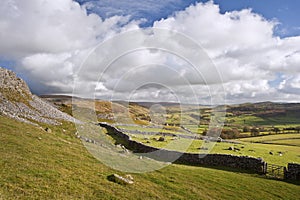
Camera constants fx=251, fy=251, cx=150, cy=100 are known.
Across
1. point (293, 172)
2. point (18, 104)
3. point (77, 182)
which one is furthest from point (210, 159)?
point (18, 104)

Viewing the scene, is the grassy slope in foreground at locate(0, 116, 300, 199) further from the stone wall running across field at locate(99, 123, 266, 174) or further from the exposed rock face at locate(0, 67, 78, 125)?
the exposed rock face at locate(0, 67, 78, 125)

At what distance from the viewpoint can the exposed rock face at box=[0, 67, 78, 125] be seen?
127 ft

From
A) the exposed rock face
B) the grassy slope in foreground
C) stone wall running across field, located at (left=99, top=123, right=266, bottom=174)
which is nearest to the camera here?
the grassy slope in foreground

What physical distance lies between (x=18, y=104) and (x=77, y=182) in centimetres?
3536

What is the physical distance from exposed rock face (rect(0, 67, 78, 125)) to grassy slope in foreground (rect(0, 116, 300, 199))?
11897 mm

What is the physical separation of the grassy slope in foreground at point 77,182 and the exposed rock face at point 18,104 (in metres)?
11.9

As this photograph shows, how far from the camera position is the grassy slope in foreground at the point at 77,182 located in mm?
13758

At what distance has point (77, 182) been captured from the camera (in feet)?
51.7

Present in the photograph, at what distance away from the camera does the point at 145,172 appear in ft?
75.8

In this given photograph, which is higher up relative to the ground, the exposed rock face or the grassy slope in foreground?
the exposed rock face

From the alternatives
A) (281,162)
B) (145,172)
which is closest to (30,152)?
(145,172)

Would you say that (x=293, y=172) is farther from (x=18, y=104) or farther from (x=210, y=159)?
(x=18, y=104)

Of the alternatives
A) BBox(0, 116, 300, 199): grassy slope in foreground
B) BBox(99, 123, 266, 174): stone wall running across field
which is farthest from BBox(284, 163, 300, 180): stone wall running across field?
BBox(0, 116, 300, 199): grassy slope in foreground

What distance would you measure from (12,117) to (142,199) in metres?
26.6
